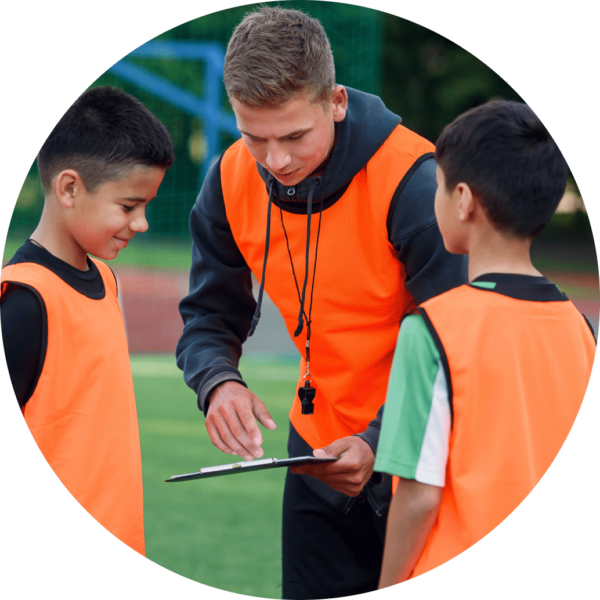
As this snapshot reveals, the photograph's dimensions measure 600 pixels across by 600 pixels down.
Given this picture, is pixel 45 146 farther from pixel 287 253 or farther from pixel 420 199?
pixel 420 199

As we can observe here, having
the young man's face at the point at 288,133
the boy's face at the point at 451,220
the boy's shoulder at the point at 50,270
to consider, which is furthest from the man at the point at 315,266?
the boy's shoulder at the point at 50,270

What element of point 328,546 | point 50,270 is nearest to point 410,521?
point 328,546

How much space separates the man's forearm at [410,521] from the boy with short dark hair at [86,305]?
1.67 feet

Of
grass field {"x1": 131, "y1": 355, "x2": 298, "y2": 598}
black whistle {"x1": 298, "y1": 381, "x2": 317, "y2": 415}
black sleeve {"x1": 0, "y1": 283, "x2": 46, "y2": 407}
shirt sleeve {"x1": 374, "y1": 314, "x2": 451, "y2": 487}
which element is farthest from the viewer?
grass field {"x1": 131, "y1": 355, "x2": 298, "y2": 598}

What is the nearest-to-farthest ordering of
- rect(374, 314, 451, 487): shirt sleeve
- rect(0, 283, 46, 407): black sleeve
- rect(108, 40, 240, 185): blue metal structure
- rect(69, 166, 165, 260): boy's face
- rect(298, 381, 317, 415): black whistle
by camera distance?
rect(374, 314, 451, 487): shirt sleeve < rect(0, 283, 46, 407): black sleeve < rect(69, 166, 165, 260): boy's face < rect(298, 381, 317, 415): black whistle < rect(108, 40, 240, 185): blue metal structure

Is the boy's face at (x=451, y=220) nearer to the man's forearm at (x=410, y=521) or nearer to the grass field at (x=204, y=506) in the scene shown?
the man's forearm at (x=410, y=521)

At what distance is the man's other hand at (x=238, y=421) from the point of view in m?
1.13

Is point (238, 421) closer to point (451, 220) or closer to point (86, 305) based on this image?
point (86, 305)

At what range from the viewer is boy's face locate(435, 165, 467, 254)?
2.82ft

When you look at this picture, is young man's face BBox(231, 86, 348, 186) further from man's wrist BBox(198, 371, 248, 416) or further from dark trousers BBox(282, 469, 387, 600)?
dark trousers BBox(282, 469, 387, 600)

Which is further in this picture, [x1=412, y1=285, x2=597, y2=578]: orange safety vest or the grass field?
the grass field

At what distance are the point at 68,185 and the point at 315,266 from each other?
0.42 m

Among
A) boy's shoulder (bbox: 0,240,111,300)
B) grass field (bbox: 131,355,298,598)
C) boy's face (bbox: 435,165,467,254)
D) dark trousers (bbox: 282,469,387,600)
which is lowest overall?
grass field (bbox: 131,355,298,598)

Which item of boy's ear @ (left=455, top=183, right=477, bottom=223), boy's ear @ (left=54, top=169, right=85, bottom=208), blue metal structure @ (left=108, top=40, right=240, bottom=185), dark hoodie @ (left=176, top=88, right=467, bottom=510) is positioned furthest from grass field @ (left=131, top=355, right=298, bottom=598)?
blue metal structure @ (left=108, top=40, right=240, bottom=185)
